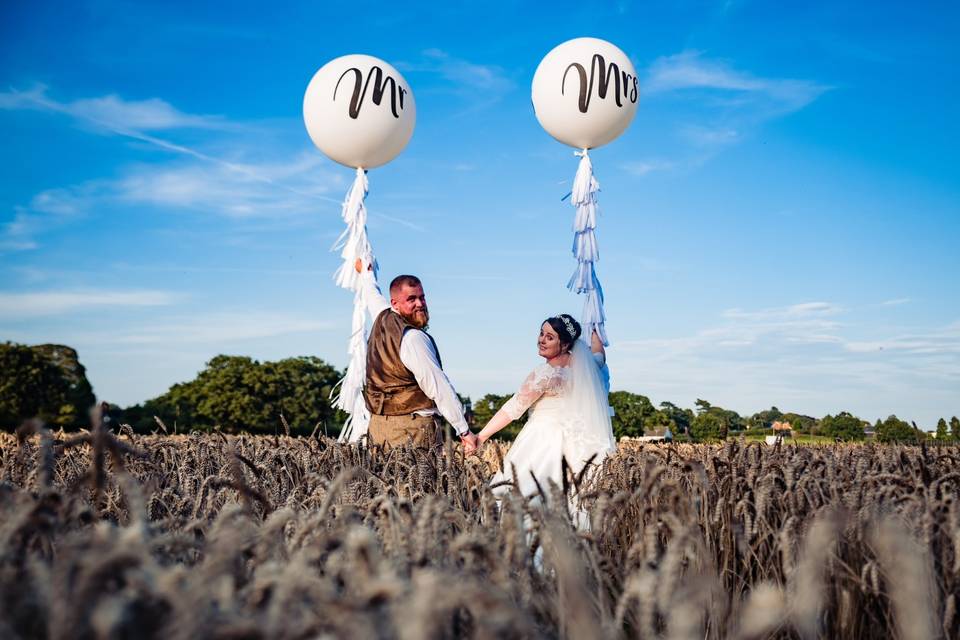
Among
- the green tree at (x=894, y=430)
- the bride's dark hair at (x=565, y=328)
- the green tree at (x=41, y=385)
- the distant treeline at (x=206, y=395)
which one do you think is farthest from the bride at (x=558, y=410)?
the green tree at (x=41, y=385)

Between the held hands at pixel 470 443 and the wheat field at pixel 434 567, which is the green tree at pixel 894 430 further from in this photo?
the wheat field at pixel 434 567

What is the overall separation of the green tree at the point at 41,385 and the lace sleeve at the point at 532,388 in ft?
67.3

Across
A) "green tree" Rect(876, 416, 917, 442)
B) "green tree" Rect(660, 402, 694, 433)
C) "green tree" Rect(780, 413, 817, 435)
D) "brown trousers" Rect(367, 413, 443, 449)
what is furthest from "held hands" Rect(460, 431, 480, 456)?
"green tree" Rect(660, 402, 694, 433)

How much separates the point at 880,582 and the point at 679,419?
15906 millimetres

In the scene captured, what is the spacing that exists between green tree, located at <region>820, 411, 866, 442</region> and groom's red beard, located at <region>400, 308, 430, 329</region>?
653 centimetres

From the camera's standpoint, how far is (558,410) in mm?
6223

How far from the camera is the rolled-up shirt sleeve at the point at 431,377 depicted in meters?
6.80

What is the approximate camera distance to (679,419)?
704 inches

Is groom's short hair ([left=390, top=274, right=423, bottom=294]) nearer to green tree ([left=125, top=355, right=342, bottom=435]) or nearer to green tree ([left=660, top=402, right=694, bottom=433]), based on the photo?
green tree ([left=660, top=402, right=694, bottom=433])

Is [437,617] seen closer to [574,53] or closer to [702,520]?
[702,520]

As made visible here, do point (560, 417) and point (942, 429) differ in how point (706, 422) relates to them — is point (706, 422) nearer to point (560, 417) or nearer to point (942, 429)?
point (942, 429)

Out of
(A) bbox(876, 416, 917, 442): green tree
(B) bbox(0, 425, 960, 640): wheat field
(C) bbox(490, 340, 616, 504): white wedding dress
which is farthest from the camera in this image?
(A) bbox(876, 416, 917, 442): green tree

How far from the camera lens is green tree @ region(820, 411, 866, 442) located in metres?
10.9

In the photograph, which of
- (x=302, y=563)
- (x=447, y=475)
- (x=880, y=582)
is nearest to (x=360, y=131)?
(x=447, y=475)
